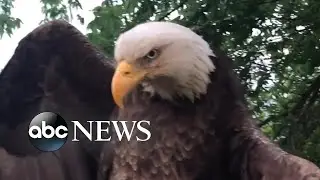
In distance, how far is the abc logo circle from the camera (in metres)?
2.63

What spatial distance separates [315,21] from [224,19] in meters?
0.43

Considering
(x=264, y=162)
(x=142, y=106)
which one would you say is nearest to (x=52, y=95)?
(x=142, y=106)

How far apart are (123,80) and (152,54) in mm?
132

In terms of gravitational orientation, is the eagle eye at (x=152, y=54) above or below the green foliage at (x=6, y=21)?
above

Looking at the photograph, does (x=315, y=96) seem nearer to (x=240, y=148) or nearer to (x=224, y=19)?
(x=224, y=19)

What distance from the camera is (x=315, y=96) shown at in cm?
391

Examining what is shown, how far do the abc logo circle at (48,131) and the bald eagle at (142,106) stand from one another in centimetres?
3

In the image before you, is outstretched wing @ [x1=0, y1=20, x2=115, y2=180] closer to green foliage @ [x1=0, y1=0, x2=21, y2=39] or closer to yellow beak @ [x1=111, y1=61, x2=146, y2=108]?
yellow beak @ [x1=111, y1=61, x2=146, y2=108]

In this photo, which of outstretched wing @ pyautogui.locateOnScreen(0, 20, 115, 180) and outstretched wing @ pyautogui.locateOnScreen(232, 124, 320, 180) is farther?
outstretched wing @ pyautogui.locateOnScreen(0, 20, 115, 180)

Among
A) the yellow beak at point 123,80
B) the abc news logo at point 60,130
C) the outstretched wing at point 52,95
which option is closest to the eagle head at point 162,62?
the yellow beak at point 123,80

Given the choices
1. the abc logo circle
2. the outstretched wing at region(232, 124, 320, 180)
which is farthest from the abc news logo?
the outstretched wing at region(232, 124, 320, 180)

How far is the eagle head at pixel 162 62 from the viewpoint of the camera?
7.67 ft

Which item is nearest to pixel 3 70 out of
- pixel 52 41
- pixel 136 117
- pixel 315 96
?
pixel 52 41

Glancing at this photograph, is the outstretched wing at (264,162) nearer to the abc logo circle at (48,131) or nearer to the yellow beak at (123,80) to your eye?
the yellow beak at (123,80)
